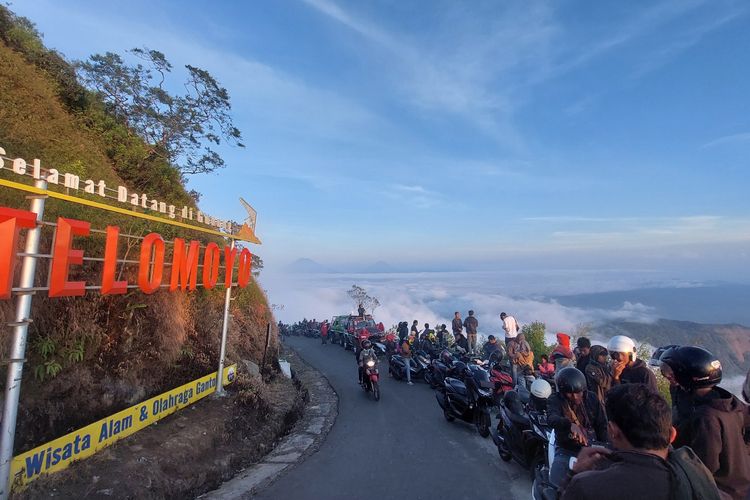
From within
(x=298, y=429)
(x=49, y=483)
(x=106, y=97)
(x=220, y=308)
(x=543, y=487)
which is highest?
(x=106, y=97)

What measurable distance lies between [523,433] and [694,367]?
2810mm

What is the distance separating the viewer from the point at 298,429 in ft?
27.7

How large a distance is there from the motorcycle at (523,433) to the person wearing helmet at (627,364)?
3.90ft

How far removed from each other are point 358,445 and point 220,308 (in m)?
5.77

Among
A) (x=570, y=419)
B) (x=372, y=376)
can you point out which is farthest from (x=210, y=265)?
(x=570, y=419)

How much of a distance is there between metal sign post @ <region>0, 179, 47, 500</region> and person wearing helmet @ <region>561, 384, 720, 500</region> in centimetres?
514

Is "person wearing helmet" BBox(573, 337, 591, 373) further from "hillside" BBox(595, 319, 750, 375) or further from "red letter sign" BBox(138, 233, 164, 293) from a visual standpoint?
"hillside" BBox(595, 319, 750, 375)

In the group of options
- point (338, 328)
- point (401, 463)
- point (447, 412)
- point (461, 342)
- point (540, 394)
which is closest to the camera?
point (540, 394)

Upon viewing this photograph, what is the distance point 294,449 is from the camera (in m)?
7.18

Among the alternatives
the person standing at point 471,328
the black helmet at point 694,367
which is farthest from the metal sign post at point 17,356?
the person standing at point 471,328

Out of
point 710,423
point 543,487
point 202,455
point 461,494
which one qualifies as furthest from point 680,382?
point 202,455

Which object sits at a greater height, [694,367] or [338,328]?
[694,367]

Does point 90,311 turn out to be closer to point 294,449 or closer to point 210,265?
point 210,265

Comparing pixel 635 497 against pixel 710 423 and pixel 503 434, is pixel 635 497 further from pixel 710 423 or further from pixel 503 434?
pixel 503 434
